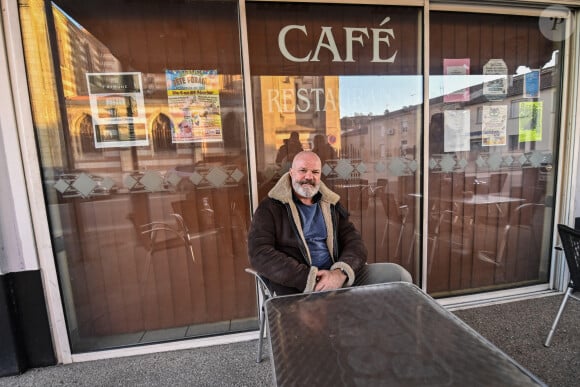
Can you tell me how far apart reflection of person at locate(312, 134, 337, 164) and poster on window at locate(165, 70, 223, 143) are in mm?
731

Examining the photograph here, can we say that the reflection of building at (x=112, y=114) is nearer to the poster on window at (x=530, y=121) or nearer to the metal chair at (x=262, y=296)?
the metal chair at (x=262, y=296)

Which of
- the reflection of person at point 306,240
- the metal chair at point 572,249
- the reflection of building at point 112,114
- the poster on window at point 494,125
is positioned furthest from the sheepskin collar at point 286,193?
the poster on window at point 494,125

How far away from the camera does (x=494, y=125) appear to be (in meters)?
2.56

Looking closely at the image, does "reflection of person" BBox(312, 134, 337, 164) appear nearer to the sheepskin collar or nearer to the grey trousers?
the sheepskin collar

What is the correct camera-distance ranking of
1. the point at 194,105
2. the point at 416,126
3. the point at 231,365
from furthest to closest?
the point at 416,126, the point at 194,105, the point at 231,365

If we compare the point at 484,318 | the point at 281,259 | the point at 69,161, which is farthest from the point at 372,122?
the point at 69,161

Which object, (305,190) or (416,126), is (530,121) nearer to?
(416,126)

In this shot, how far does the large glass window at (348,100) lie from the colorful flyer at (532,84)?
104 centimetres

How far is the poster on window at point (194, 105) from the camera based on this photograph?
6.91ft

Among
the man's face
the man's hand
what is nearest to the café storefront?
the man's face

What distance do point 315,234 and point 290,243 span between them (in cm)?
17

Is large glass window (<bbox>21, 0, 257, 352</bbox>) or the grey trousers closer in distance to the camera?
the grey trousers

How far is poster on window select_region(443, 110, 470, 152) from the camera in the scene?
8.16 feet

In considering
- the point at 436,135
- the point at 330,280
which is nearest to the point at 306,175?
the point at 330,280
